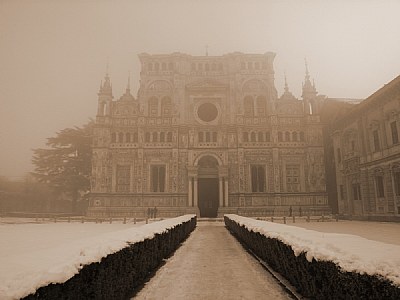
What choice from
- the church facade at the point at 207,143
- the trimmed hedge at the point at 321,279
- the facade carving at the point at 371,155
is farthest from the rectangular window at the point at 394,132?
the trimmed hedge at the point at 321,279

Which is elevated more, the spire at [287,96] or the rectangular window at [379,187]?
the spire at [287,96]

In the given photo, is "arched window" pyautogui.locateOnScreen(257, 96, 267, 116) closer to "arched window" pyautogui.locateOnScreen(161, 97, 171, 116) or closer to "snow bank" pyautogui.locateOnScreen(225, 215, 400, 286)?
"arched window" pyautogui.locateOnScreen(161, 97, 171, 116)

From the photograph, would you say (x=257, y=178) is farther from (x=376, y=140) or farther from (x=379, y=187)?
(x=376, y=140)

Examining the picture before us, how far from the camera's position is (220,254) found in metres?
12.8

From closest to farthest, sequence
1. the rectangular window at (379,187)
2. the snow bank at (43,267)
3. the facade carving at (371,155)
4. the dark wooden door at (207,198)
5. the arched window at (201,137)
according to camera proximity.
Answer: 1. the snow bank at (43,267)
2. the facade carving at (371,155)
3. the rectangular window at (379,187)
4. the arched window at (201,137)
5. the dark wooden door at (207,198)

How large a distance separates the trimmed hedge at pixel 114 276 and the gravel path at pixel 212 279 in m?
0.32

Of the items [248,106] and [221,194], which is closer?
[221,194]

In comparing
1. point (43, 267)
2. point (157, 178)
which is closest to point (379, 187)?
point (157, 178)

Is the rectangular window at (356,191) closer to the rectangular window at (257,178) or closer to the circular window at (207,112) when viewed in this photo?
the rectangular window at (257,178)

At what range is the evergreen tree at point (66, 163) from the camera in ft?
160

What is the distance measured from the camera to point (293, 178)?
41.2 meters

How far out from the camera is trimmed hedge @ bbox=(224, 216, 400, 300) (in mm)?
4070

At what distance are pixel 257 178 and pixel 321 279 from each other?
36.0m

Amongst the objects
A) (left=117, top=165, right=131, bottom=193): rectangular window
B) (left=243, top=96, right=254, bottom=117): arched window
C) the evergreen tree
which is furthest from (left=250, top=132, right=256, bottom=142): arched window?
the evergreen tree
